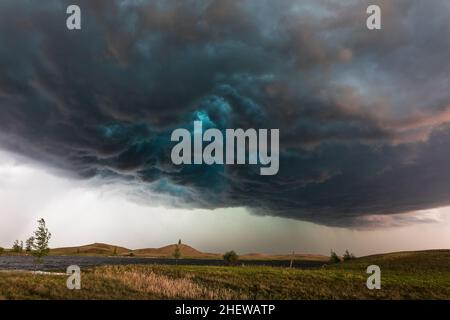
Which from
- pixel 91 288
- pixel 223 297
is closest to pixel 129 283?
pixel 91 288

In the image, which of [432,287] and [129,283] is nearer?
[129,283]

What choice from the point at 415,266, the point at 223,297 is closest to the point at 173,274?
the point at 223,297
